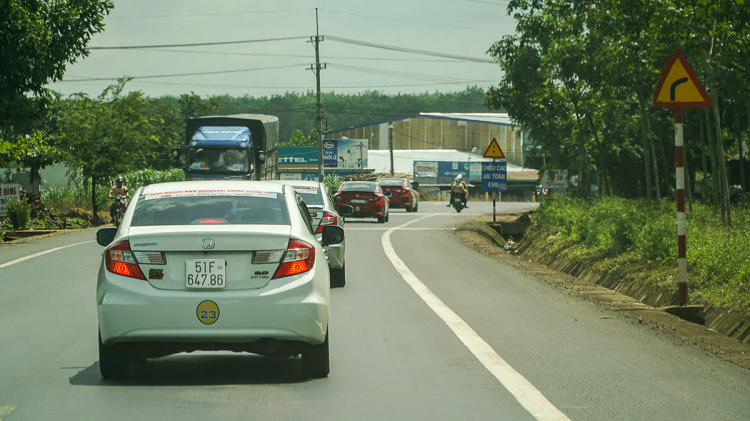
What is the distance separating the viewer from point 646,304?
40.5 feet

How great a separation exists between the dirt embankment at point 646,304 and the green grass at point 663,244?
19 centimetres

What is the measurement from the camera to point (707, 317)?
34.9 feet

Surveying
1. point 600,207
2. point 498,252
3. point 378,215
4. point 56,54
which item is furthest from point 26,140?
point 600,207

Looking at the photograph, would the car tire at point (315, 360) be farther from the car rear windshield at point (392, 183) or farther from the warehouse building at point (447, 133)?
the warehouse building at point (447, 133)

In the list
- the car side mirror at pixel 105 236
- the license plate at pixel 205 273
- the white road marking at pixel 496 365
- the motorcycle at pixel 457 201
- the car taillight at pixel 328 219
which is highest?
the car side mirror at pixel 105 236

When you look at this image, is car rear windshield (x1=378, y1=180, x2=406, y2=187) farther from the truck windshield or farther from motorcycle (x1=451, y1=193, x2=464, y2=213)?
the truck windshield

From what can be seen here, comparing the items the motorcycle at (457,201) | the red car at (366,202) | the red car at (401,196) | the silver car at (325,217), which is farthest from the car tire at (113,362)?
the motorcycle at (457,201)

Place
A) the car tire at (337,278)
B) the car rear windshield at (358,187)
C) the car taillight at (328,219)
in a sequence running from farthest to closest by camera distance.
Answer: the car rear windshield at (358,187)
the car taillight at (328,219)
the car tire at (337,278)

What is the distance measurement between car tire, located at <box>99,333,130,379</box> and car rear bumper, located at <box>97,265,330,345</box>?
0.72 feet

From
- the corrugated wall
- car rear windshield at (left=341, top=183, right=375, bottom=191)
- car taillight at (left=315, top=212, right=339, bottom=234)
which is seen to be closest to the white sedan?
car taillight at (left=315, top=212, right=339, bottom=234)

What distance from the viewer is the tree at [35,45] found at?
2156 cm

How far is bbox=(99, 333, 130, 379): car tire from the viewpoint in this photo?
6.80m

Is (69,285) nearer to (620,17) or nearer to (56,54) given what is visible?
(56,54)

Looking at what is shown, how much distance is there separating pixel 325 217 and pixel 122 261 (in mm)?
7509
